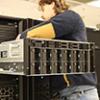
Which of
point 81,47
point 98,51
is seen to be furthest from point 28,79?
point 98,51

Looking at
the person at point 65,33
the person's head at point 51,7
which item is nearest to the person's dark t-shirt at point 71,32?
the person at point 65,33

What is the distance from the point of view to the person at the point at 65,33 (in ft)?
4.92

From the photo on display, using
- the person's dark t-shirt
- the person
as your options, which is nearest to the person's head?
the person

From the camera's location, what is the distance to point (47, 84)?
5.53 feet

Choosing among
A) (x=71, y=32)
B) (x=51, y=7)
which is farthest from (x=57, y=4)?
(x=71, y=32)

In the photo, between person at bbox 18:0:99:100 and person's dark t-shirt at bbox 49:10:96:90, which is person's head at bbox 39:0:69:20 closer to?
person at bbox 18:0:99:100

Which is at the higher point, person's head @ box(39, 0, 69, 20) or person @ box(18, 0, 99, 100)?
person's head @ box(39, 0, 69, 20)

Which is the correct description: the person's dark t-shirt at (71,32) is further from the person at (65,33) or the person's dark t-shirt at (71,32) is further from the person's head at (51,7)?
the person's head at (51,7)

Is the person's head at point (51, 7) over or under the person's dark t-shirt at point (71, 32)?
over

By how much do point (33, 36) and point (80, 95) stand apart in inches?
18.3

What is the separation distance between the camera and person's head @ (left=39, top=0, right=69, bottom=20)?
5.46ft

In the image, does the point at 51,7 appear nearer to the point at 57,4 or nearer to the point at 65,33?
the point at 57,4

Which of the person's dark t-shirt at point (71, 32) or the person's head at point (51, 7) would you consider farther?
the person's head at point (51, 7)

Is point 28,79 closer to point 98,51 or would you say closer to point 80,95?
point 80,95
